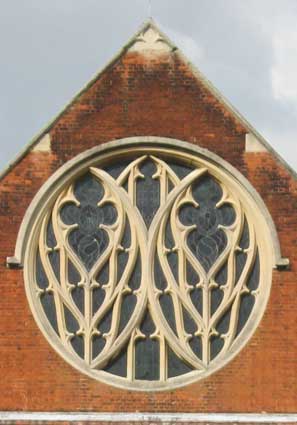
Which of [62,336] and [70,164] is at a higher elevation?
[70,164]

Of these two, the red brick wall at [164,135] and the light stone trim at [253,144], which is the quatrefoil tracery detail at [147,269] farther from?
the light stone trim at [253,144]

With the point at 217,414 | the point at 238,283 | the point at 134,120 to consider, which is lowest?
the point at 217,414

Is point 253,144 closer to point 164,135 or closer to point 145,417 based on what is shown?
point 164,135

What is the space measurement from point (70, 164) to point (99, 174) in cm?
52

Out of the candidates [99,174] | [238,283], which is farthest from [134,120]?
[238,283]

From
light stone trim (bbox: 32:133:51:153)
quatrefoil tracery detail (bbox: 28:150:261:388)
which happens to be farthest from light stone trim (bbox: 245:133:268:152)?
light stone trim (bbox: 32:133:51:153)

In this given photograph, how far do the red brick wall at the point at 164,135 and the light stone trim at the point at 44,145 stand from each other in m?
0.08

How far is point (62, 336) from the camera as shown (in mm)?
35312

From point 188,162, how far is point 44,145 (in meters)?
2.43

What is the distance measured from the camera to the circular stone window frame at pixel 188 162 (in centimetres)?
3512

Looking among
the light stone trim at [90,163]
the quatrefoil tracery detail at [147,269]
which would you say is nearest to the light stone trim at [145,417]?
the quatrefoil tracery detail at [147,269]

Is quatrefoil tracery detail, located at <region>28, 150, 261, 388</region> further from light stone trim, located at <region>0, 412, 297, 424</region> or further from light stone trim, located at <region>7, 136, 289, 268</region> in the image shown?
light stone trim, located at <region>0, 412, 297, 424</region>

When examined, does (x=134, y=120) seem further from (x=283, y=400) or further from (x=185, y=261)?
(x=283, y=400)

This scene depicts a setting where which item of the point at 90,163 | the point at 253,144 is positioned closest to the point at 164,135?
the point at 90,163
